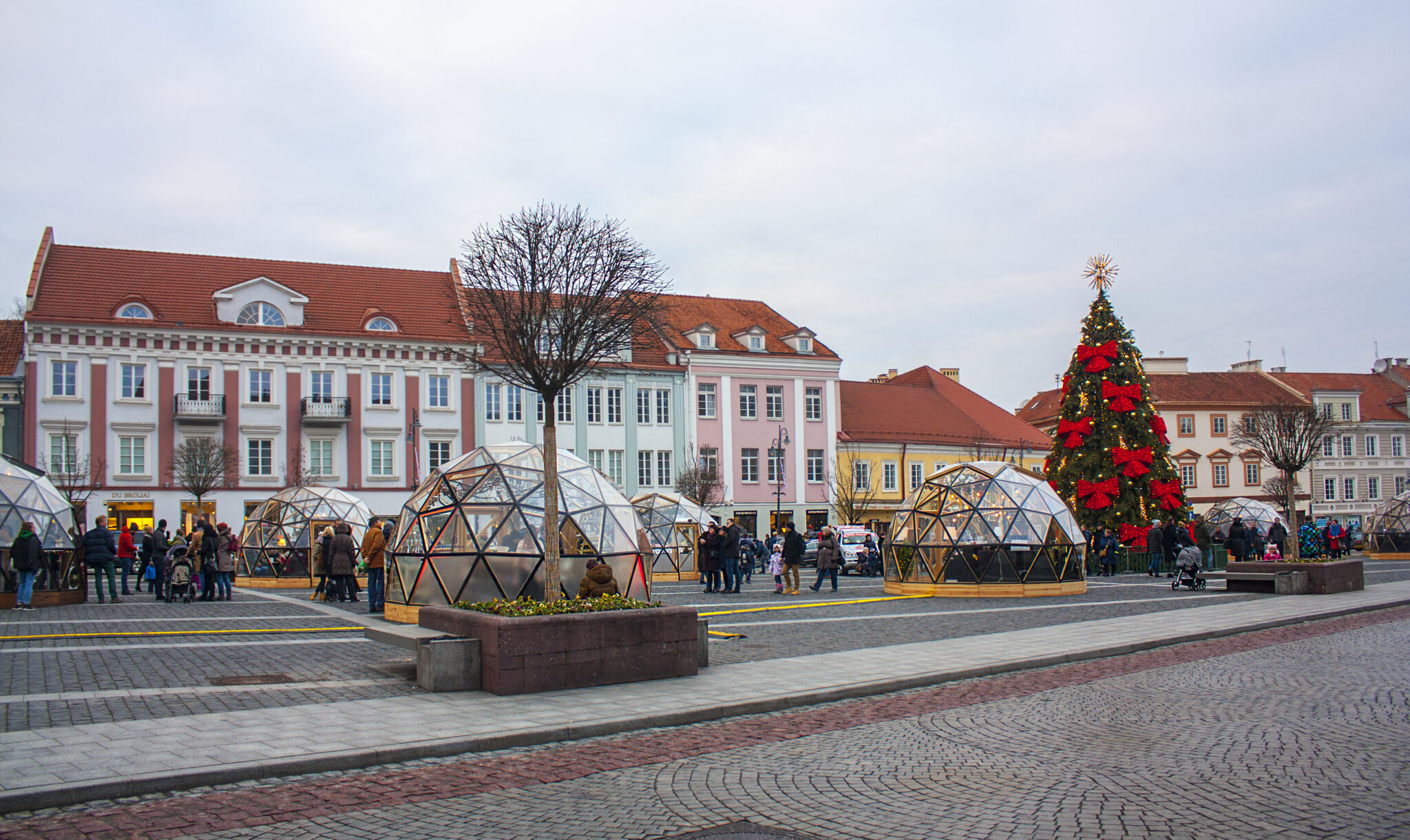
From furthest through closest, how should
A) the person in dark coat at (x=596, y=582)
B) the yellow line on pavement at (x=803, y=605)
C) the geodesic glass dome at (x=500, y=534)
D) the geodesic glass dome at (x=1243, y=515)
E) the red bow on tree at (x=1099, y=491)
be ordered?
1. the geodesic glass dome at (x=1243, y=515)
2. the red bow on tree at (x=1099, y=491)
3. the yellow line on pavement at (x=803, y=605)
4. the geodesic glass dome at (x=500, y=534)
5. the person in dark coat at (x=596, y=582)

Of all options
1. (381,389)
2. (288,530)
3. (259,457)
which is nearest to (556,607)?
(288,530)

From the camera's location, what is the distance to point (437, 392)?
5066 centimetres

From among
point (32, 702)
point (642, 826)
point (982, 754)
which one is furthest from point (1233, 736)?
point (32, 702)

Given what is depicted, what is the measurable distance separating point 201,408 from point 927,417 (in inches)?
1566

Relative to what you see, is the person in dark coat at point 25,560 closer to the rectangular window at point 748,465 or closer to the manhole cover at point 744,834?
the manhole cover at point 744,834

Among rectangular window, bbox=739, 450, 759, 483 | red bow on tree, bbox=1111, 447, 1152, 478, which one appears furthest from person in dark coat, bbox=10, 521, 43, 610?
rectangular window, bbox=739, 450, 759, 483

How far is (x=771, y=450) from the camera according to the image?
56500 mm

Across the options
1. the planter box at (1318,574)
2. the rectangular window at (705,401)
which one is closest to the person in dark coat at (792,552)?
the planter box at (1318,574)

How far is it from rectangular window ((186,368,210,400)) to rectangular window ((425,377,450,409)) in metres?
9.53

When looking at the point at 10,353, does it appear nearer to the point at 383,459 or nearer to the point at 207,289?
the point at 207,289

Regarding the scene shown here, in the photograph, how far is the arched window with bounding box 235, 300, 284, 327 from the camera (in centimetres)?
4762

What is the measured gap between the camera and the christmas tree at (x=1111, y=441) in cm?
3428

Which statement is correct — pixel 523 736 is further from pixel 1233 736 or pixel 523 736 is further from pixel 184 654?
pixel 184 654

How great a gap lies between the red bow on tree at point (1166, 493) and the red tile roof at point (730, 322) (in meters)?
25.8
